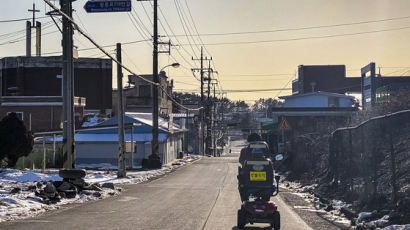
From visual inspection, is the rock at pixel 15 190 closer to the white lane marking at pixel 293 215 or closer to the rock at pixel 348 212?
the white lane marking at pixel 293 215

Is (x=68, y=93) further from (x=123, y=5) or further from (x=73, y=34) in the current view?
(x=123, y=5)

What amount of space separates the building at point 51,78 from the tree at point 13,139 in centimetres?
4081

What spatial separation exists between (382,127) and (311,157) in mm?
13068

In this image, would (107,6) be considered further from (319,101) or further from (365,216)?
(319,101)

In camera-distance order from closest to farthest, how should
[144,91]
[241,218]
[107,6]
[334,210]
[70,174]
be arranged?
[241,218], [334,210], [107,6], [70,174], [144,91]

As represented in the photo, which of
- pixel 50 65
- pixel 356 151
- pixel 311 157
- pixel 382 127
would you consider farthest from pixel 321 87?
pixel 382 127

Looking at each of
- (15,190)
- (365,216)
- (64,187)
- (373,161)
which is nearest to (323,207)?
(373,161)

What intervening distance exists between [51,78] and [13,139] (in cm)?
4416

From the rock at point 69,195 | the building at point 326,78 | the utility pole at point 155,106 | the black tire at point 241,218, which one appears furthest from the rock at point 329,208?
the building at point 326,78

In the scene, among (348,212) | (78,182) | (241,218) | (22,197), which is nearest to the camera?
(241,218)

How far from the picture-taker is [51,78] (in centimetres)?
6388

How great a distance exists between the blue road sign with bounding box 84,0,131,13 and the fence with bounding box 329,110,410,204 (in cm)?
920

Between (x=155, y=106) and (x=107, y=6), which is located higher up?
(x=107, y=6)

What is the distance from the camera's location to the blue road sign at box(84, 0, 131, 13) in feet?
60.3
